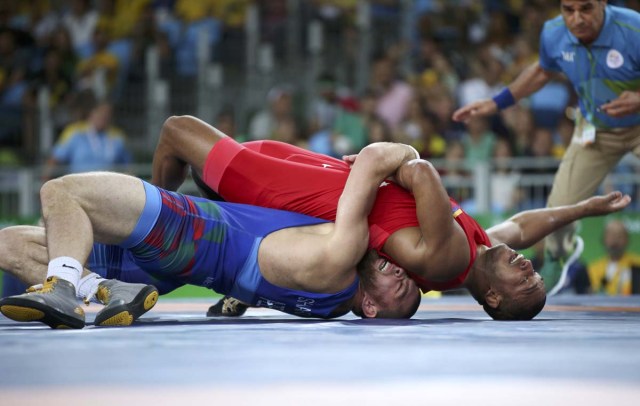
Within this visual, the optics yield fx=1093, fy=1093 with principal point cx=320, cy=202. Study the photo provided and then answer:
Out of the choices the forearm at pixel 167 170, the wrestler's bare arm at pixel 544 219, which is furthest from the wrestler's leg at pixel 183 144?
the wrestler's bare arm at pixel 544 219

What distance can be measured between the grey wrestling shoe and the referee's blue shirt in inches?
107

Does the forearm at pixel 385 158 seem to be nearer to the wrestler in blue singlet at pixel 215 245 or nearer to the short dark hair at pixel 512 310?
the wrestler in blue singlet at pixel 215 245

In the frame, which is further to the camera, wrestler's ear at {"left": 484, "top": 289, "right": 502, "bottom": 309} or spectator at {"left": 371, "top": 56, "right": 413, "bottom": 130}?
spectator at {"left": 371, "top": 56, "right": 413, "bottom": 130}

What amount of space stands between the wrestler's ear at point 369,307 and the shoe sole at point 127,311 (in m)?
0.77

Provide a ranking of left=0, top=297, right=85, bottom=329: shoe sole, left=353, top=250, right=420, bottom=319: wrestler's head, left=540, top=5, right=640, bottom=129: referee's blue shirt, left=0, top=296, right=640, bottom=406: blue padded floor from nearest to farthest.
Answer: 1. left=0, top=296, right=640, bottom=406: blue padded floor
2. left=0, top=297, right=85, bottom=329: shoe sole
3. left=353, top=250, right=420, bottom=319: wrestler's head
4. left=540, top=5, right=640, bottom=129: referee's blue shirt

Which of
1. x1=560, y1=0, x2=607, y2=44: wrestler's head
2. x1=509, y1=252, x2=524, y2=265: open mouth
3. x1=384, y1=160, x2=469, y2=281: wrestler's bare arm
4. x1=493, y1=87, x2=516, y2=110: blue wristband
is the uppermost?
x1=560, y1=0, x2=607, y2=44: wrestler's head

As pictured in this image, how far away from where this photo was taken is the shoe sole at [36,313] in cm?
319

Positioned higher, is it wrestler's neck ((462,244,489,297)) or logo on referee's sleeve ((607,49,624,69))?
logo on referee's sleeve ((607,49,624,69))

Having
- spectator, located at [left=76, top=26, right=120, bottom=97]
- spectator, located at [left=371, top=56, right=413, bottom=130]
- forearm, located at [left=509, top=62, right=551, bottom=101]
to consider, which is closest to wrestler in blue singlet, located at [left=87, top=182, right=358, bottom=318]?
forearm, located at [left=509, top=62, right=551, bottom=101]

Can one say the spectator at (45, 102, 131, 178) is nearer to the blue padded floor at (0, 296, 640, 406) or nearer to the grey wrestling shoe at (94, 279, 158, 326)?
the blue padded floor at (0, 296, 640, 406)

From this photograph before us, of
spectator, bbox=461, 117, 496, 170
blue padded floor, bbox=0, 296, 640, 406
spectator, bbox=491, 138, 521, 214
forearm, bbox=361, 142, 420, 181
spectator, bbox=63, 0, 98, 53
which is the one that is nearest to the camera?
blue padded floor, bbox=0, 296, 640, 406

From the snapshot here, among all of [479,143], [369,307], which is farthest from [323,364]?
[479,143]

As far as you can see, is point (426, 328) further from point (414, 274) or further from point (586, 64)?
point (586, 64)

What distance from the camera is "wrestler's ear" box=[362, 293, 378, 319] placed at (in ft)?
12.7
